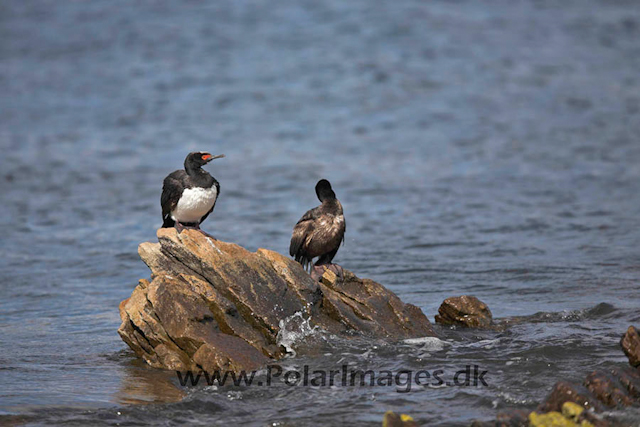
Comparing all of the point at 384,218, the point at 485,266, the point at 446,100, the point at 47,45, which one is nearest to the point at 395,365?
the point at 485,266

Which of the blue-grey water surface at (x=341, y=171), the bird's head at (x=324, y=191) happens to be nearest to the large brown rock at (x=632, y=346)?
the blue-grey water surface at (x=341, y=171)

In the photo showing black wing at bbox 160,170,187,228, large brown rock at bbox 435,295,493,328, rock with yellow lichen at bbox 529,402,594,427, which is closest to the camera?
rock with yellow lichen at bbox 529,402,594,427

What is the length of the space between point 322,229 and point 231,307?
70.0 inches

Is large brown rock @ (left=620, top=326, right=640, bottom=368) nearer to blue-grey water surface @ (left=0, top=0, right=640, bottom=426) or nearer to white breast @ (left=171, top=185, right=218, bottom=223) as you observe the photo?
blue-grey water surface @ (left=0, top=0, right=640, bottom=426)

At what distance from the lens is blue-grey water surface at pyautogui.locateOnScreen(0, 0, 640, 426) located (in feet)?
32.1

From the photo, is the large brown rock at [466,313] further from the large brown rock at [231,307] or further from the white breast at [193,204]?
the white breast at [193,204]

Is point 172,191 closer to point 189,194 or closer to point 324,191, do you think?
point 189,194

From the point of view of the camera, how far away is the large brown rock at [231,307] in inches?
385

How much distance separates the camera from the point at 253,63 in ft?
152

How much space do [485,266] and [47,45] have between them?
123ft

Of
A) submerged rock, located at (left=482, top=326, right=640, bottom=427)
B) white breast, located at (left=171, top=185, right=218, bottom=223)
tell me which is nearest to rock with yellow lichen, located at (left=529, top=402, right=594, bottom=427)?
submerged rock, located at (left=482, top=326, right=640, bottom=427)

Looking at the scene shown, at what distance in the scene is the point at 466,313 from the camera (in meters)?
11.5

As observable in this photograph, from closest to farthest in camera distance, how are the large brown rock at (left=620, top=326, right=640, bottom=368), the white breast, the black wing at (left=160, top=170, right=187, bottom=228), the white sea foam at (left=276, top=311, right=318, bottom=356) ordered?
1. the large brown rock at (left=620, top=326, right=640, bottom=368)
2. the white sea foam at (left=276, top=311, right=318, bottom=356)
3. the white breast
4. the black wing at (left=160, top=170, right=187, bottom=228)

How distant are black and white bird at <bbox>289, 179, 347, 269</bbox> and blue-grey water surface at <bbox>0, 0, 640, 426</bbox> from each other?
1.54 m
